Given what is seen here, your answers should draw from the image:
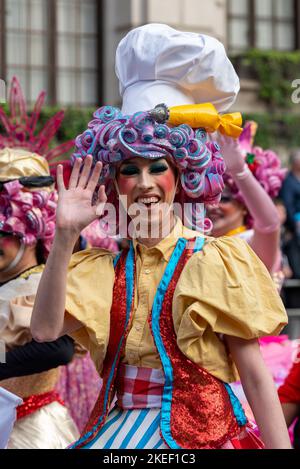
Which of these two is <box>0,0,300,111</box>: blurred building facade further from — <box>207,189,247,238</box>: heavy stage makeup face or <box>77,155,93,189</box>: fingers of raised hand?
<box>77,155,93,189</box>: fingers of raised hand

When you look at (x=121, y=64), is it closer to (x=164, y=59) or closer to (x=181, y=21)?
(x=164, y=59)

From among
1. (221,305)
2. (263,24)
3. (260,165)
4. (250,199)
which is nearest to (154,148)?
(221,305)

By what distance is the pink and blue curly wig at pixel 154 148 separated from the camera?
351 centimetres

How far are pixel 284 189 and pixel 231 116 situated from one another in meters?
8.12

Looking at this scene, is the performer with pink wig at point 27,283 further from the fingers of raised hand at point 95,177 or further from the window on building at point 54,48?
the window on building at point 54,48

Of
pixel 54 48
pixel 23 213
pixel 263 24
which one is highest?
pixel 23 213

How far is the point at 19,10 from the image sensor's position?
1447cm

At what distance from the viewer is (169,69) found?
3.69m

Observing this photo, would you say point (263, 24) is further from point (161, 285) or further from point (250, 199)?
point (161, 285)

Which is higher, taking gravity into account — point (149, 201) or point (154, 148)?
point (154, 148)

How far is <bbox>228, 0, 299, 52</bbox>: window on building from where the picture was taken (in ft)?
50.9

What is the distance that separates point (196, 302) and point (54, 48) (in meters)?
11.8

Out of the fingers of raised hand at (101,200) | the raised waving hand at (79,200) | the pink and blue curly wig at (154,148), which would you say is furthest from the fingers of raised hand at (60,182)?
the pink and blue curly wig at (154,148)
